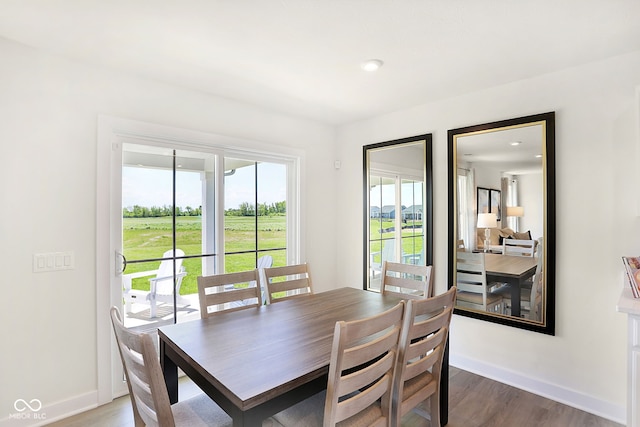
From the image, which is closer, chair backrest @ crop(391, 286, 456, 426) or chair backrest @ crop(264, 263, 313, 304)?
chair backrest @ crop(391, 286, 456, 426)

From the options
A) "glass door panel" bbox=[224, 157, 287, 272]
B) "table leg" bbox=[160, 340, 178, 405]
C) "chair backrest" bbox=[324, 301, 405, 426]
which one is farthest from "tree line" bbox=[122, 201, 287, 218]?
"chair backrest" bbox=[324, 301, 405, 426]

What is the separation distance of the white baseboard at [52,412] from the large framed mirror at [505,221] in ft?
9.76

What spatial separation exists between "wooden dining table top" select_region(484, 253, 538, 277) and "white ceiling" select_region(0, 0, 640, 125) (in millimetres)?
1431

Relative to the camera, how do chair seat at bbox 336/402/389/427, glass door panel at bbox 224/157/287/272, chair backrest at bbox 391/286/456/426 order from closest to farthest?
chair seat at bbox 336/402/389/427
chair backrest at bbox 391/286/456/426
glass door panel at bbox 224/157/287/272

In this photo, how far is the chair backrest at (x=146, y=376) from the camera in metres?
1.11

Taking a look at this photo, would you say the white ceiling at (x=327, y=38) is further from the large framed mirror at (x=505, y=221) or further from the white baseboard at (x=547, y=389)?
the white baseboard at (x=547, y=389)

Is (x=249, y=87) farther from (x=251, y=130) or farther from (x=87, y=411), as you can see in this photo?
(x=87, y=411)

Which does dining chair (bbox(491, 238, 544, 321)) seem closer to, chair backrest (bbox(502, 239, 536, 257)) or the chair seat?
chair backrest (bbox(502, 239, 536, 257))

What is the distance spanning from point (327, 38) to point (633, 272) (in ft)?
7.50

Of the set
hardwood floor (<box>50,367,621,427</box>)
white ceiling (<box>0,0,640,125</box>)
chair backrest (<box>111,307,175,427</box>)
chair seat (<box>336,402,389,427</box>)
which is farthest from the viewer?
hardwood floor (<box>50,367,621,427</box>)

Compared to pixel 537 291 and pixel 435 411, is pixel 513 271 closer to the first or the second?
pixel 537 291

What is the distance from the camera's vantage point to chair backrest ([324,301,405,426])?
1.20m

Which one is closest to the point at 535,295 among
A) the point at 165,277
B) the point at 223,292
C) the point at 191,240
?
the point at 223,292

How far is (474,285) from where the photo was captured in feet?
9.48
